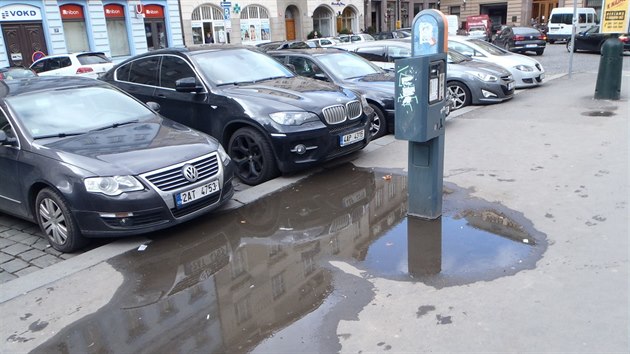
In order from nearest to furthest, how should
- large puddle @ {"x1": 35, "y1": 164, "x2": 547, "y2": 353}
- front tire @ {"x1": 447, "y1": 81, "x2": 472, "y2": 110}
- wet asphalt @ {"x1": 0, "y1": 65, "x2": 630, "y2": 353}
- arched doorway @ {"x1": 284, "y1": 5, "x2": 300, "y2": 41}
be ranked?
wet asphalt @ {"x1": 0, "y1": 65, "x2": 630, "y2": 353} → large puddle @ {"x1": 35, "y1": 164, "x2": 547, "y2": 353} → front tire @ {"x1": 447, "y1": 81, "x2": 472, "y2": 110} → arched doorway @ {"x1": 284, "y1": 5, "x2": 300, "y2": 41}

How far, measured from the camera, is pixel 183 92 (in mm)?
7117

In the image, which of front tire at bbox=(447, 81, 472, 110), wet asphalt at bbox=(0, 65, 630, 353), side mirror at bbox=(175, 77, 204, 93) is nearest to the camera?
wet asphalt at bbox=(0, 65, 630, 353)

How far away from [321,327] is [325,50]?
7.26m

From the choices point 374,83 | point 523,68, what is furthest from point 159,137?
point 523,68

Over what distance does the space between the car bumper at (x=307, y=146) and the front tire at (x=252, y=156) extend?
0.15m

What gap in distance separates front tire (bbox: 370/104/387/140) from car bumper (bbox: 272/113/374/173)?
221cm

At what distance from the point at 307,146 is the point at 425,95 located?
81.5 inches

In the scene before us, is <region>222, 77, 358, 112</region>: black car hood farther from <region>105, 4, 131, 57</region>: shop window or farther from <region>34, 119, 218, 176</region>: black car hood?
<region>105, 4, 131, 57</region>: shop window

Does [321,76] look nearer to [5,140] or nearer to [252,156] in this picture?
[252,156]

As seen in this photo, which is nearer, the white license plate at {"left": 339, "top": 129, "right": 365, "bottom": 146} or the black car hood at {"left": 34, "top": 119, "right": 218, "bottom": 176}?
the black car hood at {"left": 34, "top": 119, "right": 218, "bottom": 176}

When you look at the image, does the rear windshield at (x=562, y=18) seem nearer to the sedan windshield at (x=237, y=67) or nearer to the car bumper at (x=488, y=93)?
the car bumper at (x=488, y=93)

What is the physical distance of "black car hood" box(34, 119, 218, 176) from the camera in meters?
4.76

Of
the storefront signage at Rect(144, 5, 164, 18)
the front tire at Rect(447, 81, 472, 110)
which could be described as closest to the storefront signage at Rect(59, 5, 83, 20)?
the storefront signage at Rect(144, 5, 164, 18)

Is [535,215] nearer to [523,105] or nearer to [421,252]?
[421,252]
